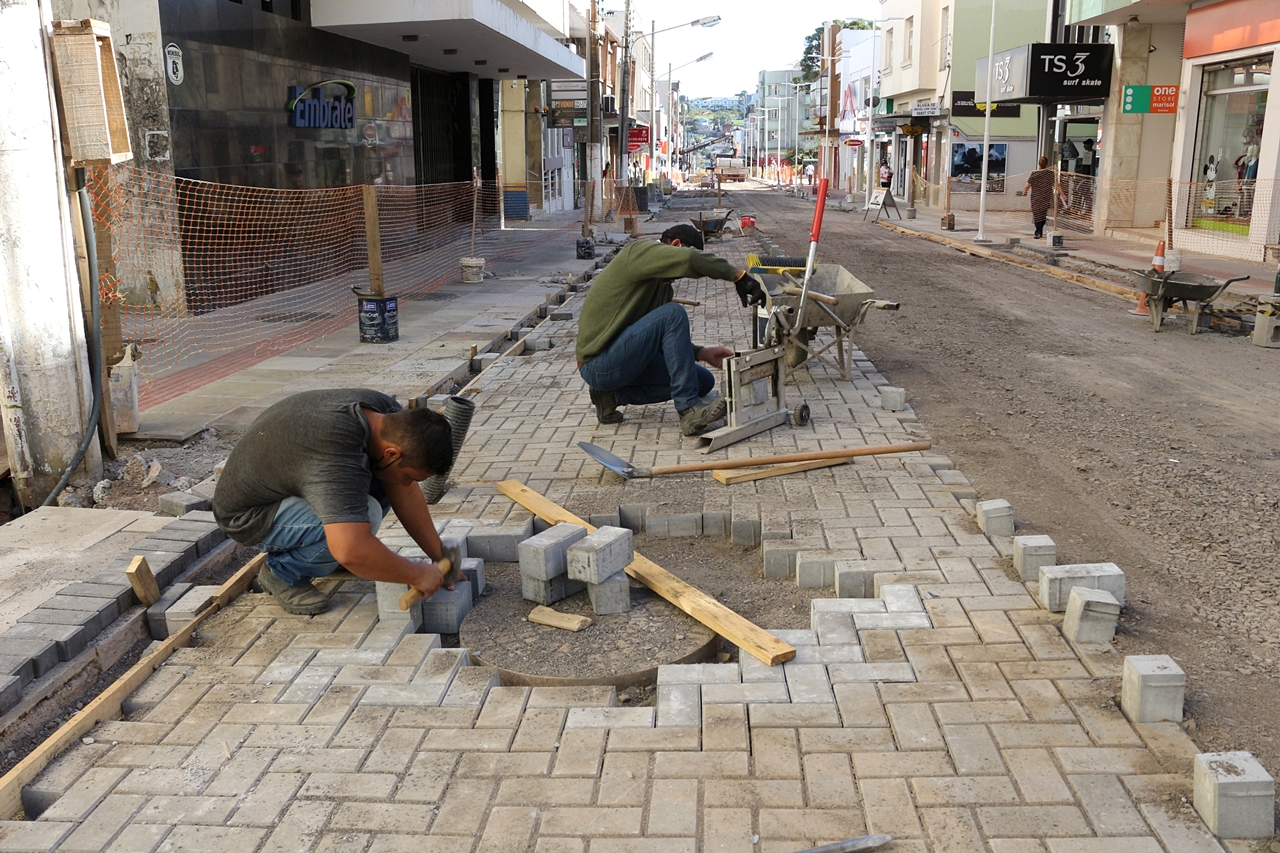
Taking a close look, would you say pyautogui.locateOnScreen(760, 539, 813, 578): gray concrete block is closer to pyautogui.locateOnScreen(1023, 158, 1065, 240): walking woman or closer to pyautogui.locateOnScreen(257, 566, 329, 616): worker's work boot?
pyautogui.locateOnScreen(257, 566, 329, 616): worker's work boot

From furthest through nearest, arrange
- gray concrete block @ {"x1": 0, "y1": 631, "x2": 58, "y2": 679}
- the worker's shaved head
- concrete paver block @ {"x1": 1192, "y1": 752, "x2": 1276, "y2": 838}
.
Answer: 1. the worker's shaved head
2. gray concrete block @ {"x1": 0, "y1": 631, "x2": 58, "y2": 679}
3. concrete paver block @ {"x1": 1192, "y1": 752, "x2": 1276, "y2": 838}

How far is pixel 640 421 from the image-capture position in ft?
24.0

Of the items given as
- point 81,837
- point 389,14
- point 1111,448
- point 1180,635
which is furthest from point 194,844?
point 389,14

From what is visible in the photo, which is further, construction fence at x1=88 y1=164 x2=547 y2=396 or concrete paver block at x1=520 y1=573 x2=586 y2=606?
construction fence at x1=88 y1=164 x2=547 y2=396

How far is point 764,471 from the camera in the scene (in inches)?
235

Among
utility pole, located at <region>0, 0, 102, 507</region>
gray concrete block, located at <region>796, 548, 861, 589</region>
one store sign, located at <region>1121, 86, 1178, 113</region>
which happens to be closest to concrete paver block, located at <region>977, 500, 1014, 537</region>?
gray concrete block, located at <region>796, 548, 861, 589</region>

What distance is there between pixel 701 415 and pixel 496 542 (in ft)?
6.81

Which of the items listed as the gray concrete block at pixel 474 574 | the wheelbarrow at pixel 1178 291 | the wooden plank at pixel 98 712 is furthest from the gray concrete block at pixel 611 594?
the wheelbarrow at pixel 1178 291

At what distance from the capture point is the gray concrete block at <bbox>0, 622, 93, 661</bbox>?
4.09m

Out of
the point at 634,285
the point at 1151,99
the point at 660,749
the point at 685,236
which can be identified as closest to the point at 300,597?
the point at 660,749

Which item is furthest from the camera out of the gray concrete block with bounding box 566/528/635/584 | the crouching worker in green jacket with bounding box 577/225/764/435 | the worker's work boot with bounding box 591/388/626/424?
the worker's work boot with bounding box 591/388/626/424

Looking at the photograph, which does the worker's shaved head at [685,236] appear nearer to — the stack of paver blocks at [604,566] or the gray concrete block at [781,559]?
the gray concrete block at [781,559]

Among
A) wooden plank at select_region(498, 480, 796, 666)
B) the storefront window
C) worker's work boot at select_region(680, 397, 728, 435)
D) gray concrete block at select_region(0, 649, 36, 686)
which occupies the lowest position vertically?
gray concrete block at select_region(0, 649, 36, 686)

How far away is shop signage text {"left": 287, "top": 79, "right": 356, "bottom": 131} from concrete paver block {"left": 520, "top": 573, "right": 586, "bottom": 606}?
1303 cm
